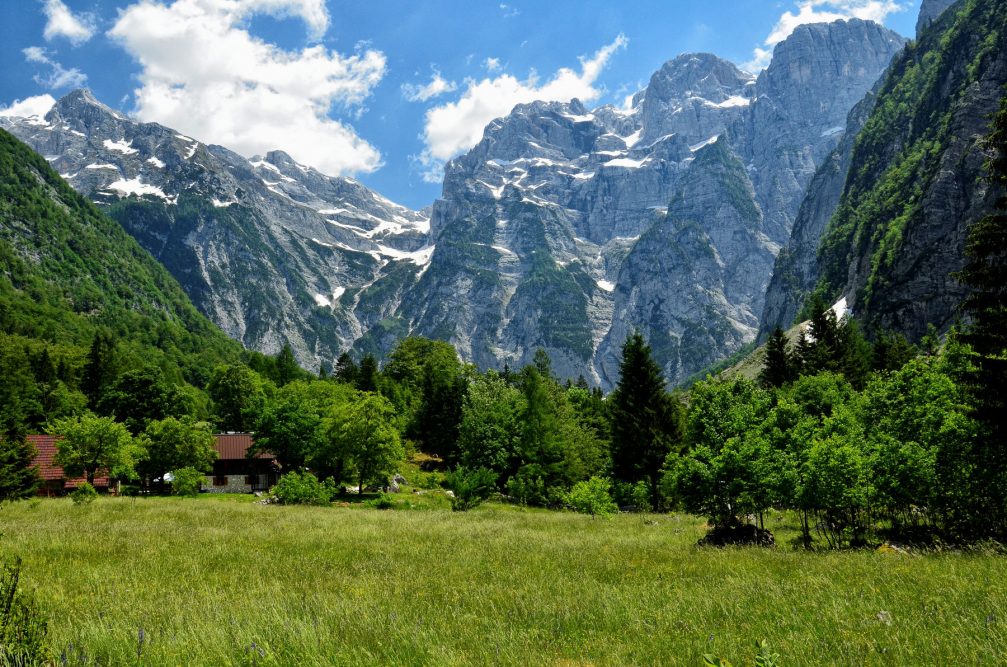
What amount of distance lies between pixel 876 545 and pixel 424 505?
33003mm

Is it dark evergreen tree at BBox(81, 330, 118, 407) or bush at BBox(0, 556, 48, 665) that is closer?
bush at BBox(0, 556, 48, 665)

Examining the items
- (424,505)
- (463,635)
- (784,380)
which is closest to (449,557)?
(463,635)

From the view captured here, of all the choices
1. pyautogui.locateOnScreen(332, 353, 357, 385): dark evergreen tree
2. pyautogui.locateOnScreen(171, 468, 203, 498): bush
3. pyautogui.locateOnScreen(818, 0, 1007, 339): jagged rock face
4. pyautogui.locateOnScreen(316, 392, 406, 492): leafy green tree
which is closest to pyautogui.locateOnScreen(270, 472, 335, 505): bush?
pyautogui.locateOnScreen(316, 392, 406, 492): leafy green tree

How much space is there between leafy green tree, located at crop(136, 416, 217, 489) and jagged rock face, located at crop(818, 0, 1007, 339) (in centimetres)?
12677

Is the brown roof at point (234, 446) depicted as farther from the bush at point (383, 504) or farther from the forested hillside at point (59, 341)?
the bush at point (383, 504)

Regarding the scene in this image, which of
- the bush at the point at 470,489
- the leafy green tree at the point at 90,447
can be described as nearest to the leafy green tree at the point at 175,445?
the leafy green tree at the point at 90,447

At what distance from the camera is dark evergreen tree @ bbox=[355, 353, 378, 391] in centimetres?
9750

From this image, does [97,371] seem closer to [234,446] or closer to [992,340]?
[234,446]

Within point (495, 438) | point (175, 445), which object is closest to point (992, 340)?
point (495, 438)

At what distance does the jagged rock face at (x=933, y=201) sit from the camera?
417ft

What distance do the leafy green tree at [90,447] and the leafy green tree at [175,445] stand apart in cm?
686

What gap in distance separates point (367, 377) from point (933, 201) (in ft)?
446

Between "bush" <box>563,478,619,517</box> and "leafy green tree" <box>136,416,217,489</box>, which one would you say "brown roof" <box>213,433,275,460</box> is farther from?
"bush" <box>563,478,619,517</box>

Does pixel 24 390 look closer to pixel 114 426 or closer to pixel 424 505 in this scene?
pixel 114 426
